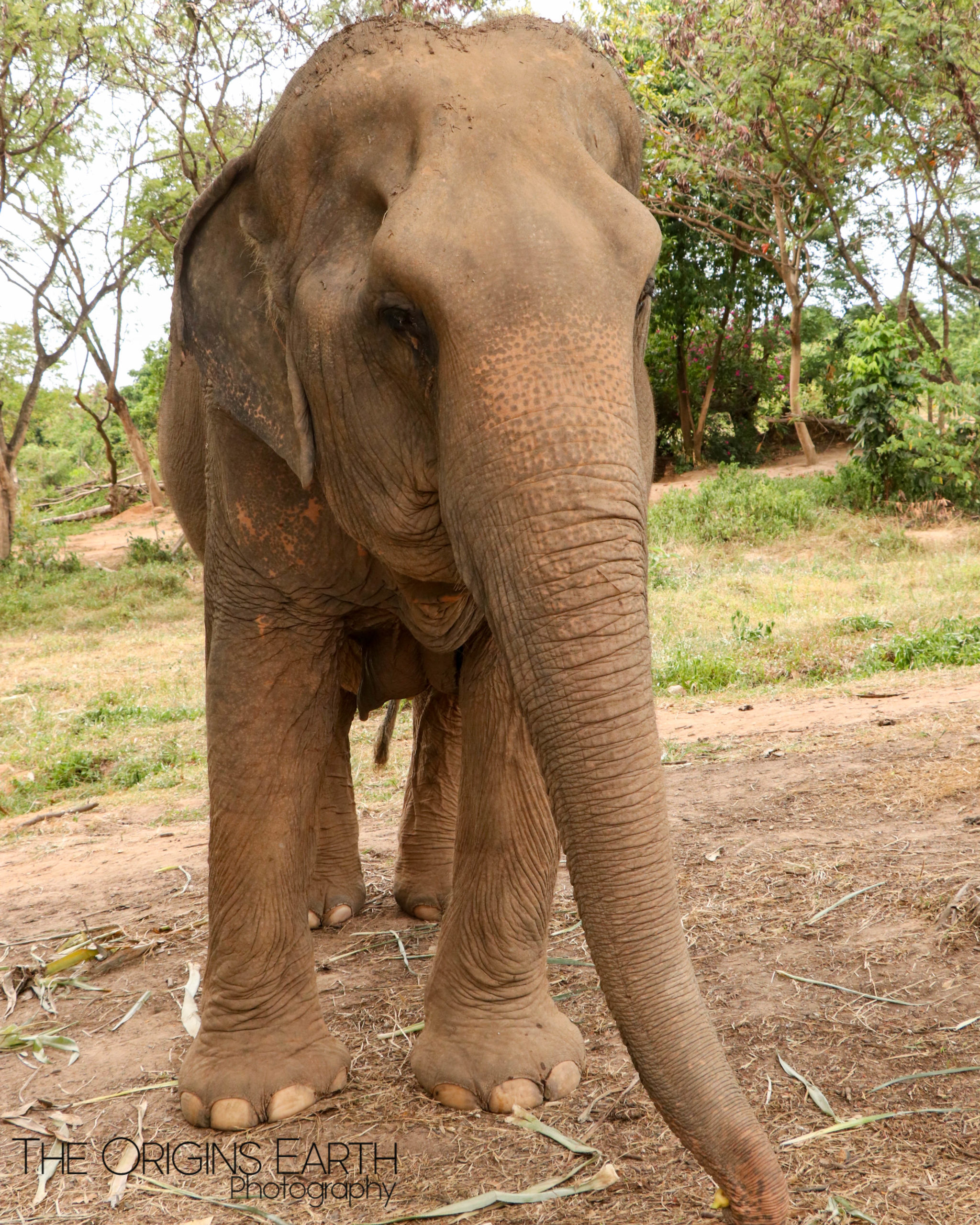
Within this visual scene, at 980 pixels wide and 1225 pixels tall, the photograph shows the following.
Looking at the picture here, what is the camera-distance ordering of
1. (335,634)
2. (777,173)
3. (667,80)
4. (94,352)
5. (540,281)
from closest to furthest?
(540,281)
(335,634)
(777,173)
(667,80)
(94,352)

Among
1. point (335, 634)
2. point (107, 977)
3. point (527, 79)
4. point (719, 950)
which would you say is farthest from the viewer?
point (107, 977)

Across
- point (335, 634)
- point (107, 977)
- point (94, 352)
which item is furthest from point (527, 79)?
point (94, 352)

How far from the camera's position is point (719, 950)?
143 inches

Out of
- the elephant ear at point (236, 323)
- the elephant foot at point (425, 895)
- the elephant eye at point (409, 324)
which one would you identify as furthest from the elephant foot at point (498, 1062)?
the elephant eye at point (409, 324)

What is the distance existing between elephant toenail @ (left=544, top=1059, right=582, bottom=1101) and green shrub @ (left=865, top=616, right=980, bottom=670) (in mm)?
5488

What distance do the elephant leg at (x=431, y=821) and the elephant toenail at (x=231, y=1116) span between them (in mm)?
1503

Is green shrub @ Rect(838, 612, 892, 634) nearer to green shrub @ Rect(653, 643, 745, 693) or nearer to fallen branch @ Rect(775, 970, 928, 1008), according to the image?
green shrub @ Rect(653, 643, 745, 693)

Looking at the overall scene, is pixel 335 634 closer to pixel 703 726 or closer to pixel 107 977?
pixel 107 977

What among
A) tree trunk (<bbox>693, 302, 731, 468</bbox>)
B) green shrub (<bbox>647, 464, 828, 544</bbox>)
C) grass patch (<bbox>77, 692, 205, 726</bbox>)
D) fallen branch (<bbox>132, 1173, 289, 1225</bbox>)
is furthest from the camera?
tree trunk (<bbox>693, 302, 731, 468</bbox>)

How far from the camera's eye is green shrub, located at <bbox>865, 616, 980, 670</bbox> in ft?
25.7

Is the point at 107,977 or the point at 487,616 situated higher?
the point at 487,616

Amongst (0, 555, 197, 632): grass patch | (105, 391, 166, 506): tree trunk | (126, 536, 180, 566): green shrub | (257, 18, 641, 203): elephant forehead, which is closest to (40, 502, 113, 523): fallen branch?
(105, 391, 166, 506): tree trunk

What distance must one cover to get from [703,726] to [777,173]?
41.1ft

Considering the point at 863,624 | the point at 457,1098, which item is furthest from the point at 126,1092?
the point at 863,624
